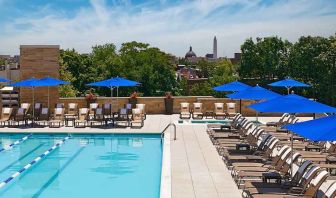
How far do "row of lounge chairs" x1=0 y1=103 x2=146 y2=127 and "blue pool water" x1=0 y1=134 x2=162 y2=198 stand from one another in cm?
184

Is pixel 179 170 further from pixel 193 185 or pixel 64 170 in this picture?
pixel 64 170

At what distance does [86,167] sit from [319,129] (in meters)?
8.63

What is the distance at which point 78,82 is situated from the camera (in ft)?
192

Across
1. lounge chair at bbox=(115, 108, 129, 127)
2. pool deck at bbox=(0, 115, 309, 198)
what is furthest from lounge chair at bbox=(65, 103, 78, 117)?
pool deck at bbox=(0, 115, 309, 198)

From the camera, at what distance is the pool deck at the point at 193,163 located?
10.2 m

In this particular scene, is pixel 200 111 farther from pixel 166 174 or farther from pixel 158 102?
pixel 166 174

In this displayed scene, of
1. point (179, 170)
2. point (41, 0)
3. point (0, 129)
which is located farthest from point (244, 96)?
point (41, 0)

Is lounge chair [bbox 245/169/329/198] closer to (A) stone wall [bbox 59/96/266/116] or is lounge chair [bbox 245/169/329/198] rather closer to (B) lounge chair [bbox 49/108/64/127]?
(B) lounge chair [bbox 49/108/64/127]

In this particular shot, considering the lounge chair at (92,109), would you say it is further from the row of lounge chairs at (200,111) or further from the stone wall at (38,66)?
the row of lounge chairs at (200,111)

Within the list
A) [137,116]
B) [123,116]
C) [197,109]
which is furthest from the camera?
[197,109]

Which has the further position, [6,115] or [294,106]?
[6,115]

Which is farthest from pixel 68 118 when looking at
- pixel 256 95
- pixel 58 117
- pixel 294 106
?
pixel 294 106

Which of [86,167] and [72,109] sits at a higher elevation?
[72,109]

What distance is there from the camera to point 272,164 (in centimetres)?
1140
